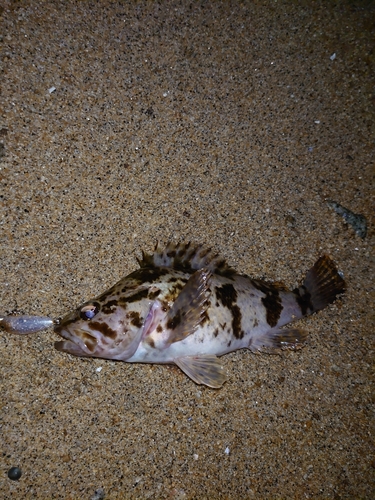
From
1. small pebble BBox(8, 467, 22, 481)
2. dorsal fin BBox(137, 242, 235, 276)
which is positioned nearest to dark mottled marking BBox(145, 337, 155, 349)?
dorsal fin BBox(137, 242, 235, 276)

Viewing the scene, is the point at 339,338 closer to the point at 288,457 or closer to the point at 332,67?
the point at 288,457

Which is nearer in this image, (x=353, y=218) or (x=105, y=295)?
(x=105, y=295)

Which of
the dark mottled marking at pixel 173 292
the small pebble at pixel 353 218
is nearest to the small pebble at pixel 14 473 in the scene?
the dark mottled marking at pixel 173 292

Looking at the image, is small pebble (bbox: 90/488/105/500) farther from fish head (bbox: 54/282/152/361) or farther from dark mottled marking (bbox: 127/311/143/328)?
dark mottled marking (bbox: 127/311/143/328)

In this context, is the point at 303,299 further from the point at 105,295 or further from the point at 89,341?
the point at 89,341

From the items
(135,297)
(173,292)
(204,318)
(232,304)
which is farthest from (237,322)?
(135,297)

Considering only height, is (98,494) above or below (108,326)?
below

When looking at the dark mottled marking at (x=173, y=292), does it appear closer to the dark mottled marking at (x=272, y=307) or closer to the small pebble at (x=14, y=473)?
the dark mottled marking at (x=272, y=307)

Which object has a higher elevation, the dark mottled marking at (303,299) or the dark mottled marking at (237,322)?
the dark mottled marking at (303,299)
